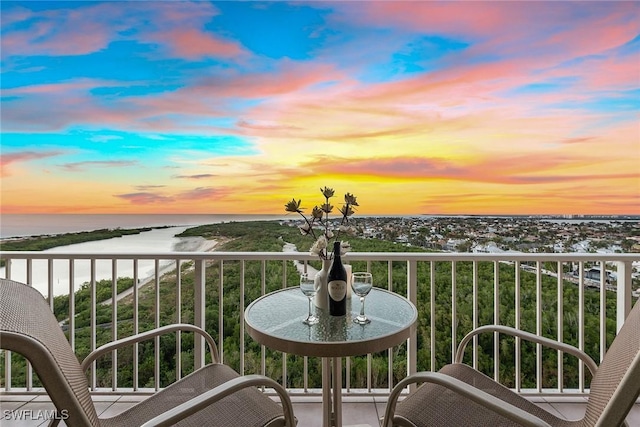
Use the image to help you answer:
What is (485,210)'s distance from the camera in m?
3.28

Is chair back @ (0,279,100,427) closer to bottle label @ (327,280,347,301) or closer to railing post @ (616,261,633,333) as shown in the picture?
bottle label @ (327,280,347,301)

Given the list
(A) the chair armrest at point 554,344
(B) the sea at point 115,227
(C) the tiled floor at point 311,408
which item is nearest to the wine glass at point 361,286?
(A) the chair armrest at point 554,344

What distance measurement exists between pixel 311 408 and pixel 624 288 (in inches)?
98.7

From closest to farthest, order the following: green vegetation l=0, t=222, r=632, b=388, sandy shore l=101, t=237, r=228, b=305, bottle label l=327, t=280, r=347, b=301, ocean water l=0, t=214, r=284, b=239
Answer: bottle label l=327, t=280, r=347, b=301
green vegetation l=0, t=222, r=632, b=388
sandy shore l=101, t=237, r=228, b=305
ocean water l=0, t=214, r=284, b=239

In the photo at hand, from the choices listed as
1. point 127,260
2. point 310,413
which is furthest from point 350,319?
point 127,260

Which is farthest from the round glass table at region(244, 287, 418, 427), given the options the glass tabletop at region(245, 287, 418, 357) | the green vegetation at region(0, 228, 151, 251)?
the green vegetation at region(0, 228, 151, 251)

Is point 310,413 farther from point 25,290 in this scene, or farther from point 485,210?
point 485,210

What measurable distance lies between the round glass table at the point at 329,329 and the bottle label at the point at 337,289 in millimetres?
103

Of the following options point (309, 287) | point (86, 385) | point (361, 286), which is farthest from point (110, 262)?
point (361, 286)

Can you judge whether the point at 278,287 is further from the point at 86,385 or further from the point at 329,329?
the point at 86,385

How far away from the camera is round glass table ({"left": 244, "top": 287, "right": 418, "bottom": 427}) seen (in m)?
1.25

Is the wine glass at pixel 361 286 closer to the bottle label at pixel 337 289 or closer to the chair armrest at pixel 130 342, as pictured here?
the bottle label at pixel 337 289

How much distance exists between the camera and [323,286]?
164 cm

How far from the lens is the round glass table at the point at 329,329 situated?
1.25 m
